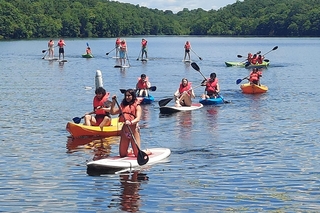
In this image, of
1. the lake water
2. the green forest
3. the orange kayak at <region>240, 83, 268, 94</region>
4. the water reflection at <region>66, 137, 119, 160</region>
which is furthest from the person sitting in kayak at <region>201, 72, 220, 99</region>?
the green forest

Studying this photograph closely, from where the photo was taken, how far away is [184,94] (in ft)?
81.6

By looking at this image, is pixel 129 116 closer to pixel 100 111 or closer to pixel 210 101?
pixel 100 111

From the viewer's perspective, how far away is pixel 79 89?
33.0m

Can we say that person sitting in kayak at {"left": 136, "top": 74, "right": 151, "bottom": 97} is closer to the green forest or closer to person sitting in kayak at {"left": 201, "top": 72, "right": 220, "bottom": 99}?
person sitting in kayak at {"left": 201, "top": 72, "right": 220, "bottom": 99}

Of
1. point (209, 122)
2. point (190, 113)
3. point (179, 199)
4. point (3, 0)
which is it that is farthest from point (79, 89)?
point (3, 0)

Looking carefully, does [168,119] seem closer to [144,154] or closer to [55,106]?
[55,106]

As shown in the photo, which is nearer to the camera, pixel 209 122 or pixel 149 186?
pixel 149 186

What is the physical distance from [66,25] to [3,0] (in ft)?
71.2

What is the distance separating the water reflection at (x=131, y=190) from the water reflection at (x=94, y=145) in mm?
2341

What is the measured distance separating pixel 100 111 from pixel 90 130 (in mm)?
623

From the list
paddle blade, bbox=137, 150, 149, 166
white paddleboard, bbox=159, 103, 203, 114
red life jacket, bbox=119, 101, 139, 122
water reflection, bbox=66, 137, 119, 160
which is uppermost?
red life jacket, bbox=119, 101, 139, 122

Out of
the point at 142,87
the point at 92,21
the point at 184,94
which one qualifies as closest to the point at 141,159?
the point at 184,94

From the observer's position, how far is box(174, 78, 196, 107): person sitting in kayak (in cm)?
2466

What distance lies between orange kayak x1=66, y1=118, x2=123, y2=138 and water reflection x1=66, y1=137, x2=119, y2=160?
0.15 metres
